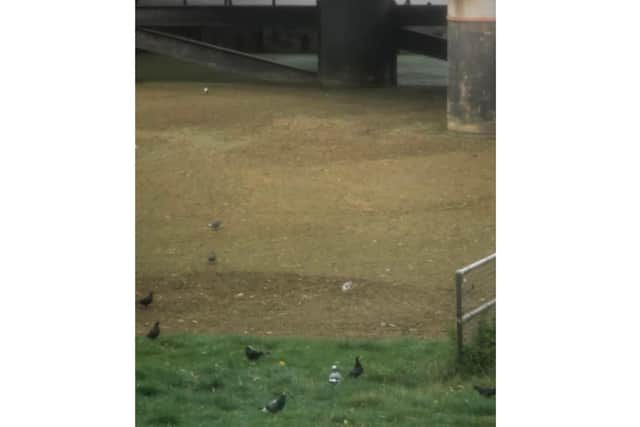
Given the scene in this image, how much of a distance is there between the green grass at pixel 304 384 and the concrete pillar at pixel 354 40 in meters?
8.77

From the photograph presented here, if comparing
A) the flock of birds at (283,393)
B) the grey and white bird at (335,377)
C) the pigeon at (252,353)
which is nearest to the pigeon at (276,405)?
the flock of birds at (283,393)

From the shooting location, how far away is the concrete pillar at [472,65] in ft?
35.2

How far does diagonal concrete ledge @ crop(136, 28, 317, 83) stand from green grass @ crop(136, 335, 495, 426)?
9115 millimetres

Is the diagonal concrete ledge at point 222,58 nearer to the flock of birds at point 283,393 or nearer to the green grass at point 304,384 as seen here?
the flock of birds at point 283,393

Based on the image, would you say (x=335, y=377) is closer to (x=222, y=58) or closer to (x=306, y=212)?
(x=306, y=212)

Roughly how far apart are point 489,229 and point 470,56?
10.4 ft

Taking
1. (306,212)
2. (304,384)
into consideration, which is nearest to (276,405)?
(304,384)

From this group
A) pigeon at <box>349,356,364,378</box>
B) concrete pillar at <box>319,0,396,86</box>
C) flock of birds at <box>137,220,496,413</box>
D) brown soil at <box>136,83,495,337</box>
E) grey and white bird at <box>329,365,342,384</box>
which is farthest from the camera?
concrete pillar at <box>319,0,396,86</box>

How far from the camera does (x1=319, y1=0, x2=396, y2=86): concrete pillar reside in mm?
14250

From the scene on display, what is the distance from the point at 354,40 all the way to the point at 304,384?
9596 millimetres

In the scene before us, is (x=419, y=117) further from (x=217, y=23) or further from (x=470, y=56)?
(x=217, y=23)

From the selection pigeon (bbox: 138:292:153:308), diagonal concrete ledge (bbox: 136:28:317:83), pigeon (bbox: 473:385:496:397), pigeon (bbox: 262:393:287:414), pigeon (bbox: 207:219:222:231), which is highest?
diagonal concrete ledge (bbox: 136:28:317:83)

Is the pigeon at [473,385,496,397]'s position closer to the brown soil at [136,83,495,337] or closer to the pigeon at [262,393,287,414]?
the pigeon at [262,393,287,414]

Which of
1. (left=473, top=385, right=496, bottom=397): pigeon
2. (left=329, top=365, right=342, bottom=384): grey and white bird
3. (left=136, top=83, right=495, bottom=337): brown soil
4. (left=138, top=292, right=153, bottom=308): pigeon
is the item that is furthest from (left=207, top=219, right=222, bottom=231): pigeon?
(left=473, top=385, right=496, bottom=397): pigeon
